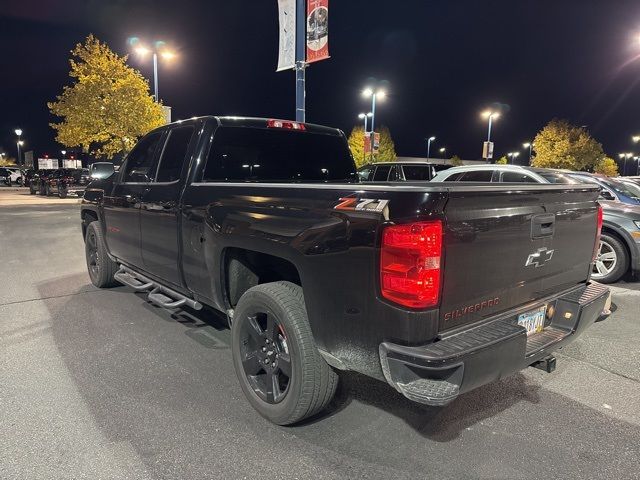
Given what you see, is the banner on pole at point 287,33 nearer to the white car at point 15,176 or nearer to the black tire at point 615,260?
the black tire at point 615,260

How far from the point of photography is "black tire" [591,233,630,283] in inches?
273

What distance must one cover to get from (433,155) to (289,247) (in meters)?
90.8

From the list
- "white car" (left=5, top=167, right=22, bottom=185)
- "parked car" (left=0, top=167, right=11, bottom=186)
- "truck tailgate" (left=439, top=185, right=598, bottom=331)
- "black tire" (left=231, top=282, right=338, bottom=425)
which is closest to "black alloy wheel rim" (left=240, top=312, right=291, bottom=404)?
"black tire" (left=231, top=282, right=338, bottom=425)

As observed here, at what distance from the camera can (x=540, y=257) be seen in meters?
2.85

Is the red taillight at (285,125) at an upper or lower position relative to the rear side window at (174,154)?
upper

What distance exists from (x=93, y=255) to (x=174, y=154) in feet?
9.53

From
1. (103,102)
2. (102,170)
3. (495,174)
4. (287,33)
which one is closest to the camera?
(102,170)

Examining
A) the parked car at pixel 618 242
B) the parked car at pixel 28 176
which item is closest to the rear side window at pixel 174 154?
the parked car at pixel 618 242

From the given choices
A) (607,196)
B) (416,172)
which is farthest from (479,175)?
(416,172)

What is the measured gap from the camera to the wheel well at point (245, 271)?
10.9 ft

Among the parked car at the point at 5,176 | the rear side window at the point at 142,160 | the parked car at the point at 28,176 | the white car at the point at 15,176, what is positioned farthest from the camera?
the white car at the point at 15,176

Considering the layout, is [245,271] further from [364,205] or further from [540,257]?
[540,257]

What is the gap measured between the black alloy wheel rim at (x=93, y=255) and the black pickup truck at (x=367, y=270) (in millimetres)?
2423

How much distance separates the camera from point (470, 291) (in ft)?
8.00
